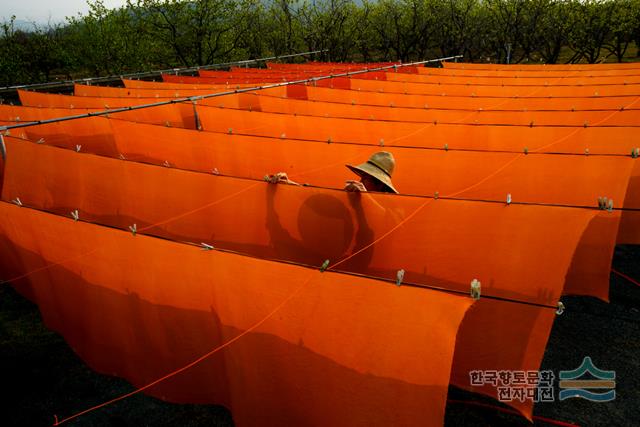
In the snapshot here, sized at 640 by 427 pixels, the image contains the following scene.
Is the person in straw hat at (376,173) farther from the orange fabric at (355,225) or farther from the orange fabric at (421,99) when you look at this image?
the orange fabric at (421,99)

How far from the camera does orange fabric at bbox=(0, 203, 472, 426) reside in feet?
9.07

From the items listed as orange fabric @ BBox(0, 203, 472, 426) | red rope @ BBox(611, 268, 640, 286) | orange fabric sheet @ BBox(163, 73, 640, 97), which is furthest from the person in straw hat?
orange fabric sheet @ BBox(163, 73, 640, 97)

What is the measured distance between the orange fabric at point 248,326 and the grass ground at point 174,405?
0.63 m

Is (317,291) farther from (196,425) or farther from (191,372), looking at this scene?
(196,425)

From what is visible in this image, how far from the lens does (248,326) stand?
10.4 ft

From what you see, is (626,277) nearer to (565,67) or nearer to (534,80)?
(534,80)

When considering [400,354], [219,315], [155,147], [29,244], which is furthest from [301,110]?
[400,354]

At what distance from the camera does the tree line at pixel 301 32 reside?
94.4 ft

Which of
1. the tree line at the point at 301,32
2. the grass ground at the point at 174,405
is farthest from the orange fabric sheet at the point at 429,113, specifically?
the tree line at the point at 301,32

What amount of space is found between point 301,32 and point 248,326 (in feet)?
128

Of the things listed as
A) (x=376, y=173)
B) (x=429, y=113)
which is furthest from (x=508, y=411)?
(x=429, y=113)

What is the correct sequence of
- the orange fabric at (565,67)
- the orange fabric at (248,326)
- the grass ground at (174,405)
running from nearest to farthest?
1. the orange fabric at (248,326)
2. the grass ground at (174,405)
3. the orange fabric at (565,67)

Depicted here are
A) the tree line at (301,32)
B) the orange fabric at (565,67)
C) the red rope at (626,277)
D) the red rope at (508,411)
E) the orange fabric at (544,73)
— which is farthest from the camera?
the tree line at (301,32)

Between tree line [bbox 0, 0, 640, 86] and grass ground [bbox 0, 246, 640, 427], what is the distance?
1058 inches
